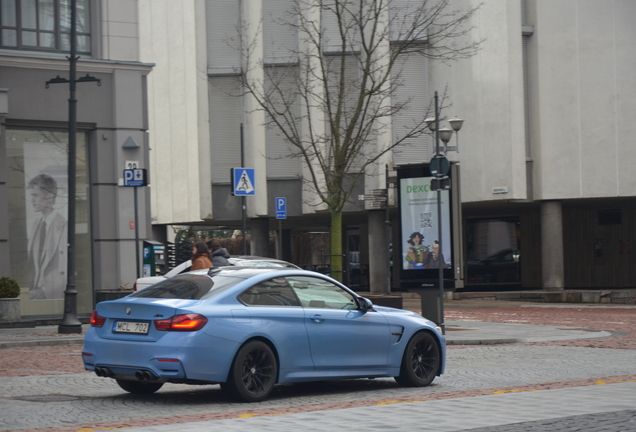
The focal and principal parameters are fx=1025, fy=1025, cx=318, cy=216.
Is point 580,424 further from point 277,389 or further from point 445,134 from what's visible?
point 445,134

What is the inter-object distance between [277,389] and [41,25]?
558 inches

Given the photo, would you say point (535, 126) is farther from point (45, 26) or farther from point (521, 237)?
point (45, 26)

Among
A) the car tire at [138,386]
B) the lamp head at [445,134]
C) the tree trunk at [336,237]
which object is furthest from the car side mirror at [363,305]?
the lamp head at [445,134]

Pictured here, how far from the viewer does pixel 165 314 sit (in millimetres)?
9406

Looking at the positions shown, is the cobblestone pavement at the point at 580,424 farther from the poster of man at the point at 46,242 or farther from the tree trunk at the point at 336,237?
the poster of man at the point at 46,242

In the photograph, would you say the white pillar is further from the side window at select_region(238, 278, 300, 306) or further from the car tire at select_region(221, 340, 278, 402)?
the car tire at select_region(221, 340, 278, 402)

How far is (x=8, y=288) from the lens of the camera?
2053cm

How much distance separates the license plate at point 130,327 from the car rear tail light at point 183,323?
7.3 inches

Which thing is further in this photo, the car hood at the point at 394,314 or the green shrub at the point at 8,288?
the green shrub at the point at 8,288

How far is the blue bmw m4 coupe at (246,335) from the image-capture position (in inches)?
368

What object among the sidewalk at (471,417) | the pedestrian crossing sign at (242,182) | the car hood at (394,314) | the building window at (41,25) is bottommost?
the sidewalk at (471,417)

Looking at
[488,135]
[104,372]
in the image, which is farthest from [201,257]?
[488,135]

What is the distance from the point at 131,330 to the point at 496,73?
2813cm

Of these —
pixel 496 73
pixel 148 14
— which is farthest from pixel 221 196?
pixel 496 73
